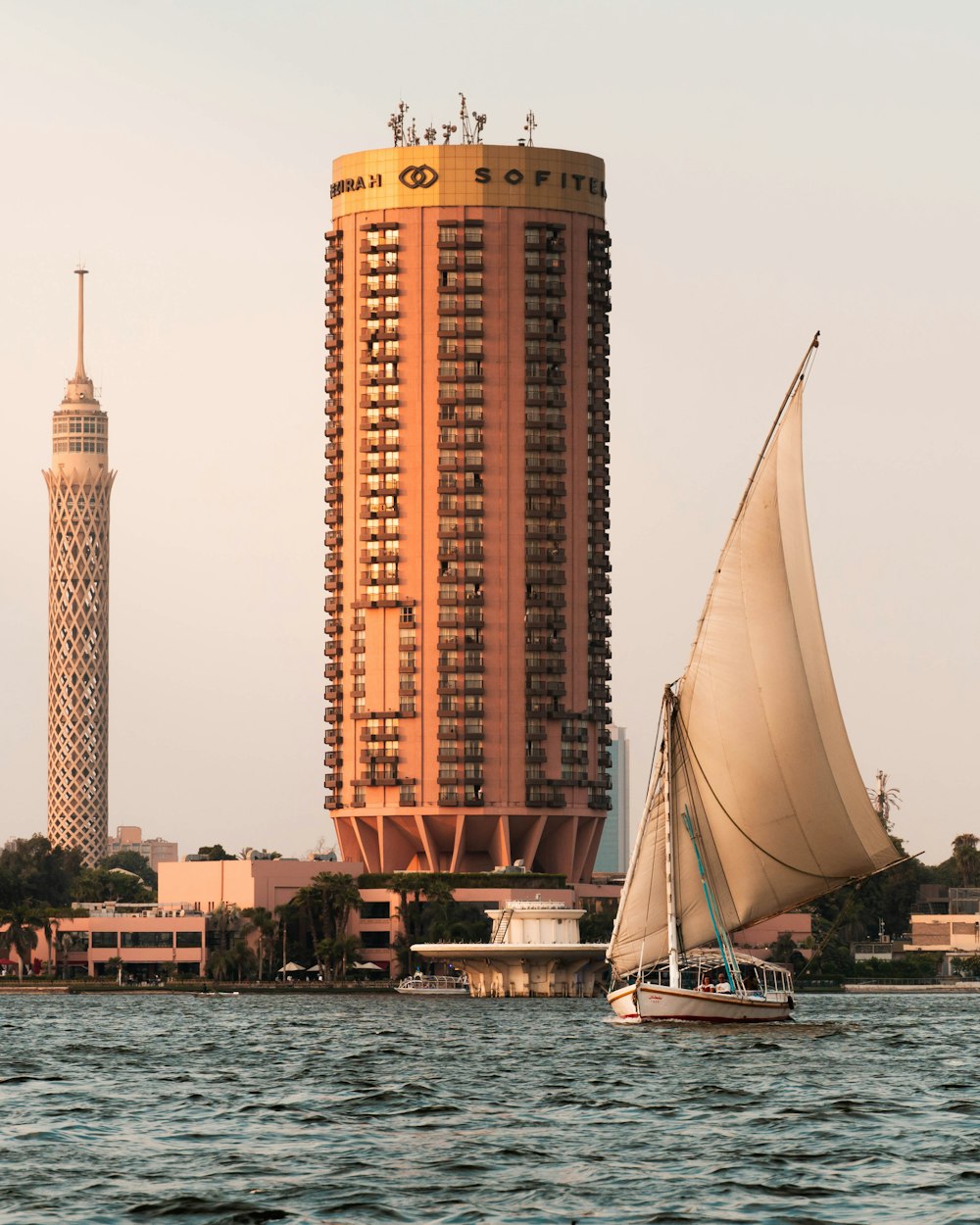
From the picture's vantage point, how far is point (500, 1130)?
68062 millimetres

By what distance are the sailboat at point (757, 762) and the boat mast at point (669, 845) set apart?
61mm

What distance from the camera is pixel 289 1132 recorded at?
67.4 m

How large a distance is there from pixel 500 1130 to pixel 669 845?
1855 inches

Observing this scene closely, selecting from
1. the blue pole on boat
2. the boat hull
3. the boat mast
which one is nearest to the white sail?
the boat mast

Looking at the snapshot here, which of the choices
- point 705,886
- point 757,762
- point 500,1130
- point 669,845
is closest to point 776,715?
point 757,762

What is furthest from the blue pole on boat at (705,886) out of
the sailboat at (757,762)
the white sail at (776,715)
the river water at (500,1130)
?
the river water at (500,1130)

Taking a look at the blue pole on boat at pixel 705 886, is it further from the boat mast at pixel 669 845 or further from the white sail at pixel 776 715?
the white sail at pixel 776 715

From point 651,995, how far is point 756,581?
19377 millimetres

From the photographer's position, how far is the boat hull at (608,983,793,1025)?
113 metres

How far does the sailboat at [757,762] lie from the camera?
108 m

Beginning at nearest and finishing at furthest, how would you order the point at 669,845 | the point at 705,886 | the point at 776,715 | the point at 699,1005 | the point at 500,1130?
the point at 500,1130
the point at 776,715
the point at 699,1005
the point at 705,886
the point at 669,845

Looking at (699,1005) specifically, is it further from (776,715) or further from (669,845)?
(776,715)

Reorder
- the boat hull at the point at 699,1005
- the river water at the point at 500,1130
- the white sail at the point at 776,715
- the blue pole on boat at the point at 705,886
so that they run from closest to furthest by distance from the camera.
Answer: the river water at the point at 500,1130 < the white sail at the point at 776,715 < the boat hull at the point at 699,1005 < the blue pole on boat at the point at 705,886

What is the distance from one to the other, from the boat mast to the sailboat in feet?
0.20
